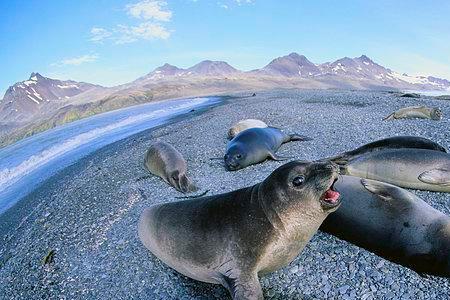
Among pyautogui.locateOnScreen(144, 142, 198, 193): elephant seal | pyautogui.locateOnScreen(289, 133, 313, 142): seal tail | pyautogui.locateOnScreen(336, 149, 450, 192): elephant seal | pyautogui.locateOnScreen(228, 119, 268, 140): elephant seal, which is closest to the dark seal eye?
pyautogui.locateOnScreen(336, 149, 450, 192): elephant seal

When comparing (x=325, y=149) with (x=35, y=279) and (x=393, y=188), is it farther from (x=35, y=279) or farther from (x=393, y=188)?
(x=35, y=279)

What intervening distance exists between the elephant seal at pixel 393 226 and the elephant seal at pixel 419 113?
19.3 ft

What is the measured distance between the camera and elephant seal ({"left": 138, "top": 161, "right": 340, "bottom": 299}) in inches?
128

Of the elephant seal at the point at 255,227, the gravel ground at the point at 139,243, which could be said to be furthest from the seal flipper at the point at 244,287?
the gravel ground at the point at 139,243

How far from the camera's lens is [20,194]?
969 cm

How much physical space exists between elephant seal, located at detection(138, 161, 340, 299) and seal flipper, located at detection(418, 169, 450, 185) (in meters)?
2.03

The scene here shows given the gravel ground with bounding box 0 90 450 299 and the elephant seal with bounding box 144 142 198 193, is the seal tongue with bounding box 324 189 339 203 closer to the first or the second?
the gravel ground with bounding box 0 90 450 299

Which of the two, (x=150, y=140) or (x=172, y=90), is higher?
(x=150, y=140)

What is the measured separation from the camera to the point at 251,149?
22.7 feet

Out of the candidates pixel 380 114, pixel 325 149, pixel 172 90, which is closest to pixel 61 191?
pixel 325 149

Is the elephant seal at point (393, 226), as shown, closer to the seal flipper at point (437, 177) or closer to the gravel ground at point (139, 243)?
the gravel ground at point (139, 243)

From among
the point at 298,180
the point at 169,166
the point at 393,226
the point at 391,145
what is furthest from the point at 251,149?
the point at 298,180

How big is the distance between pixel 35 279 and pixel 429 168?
456 cm

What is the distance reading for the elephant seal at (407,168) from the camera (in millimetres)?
4758
